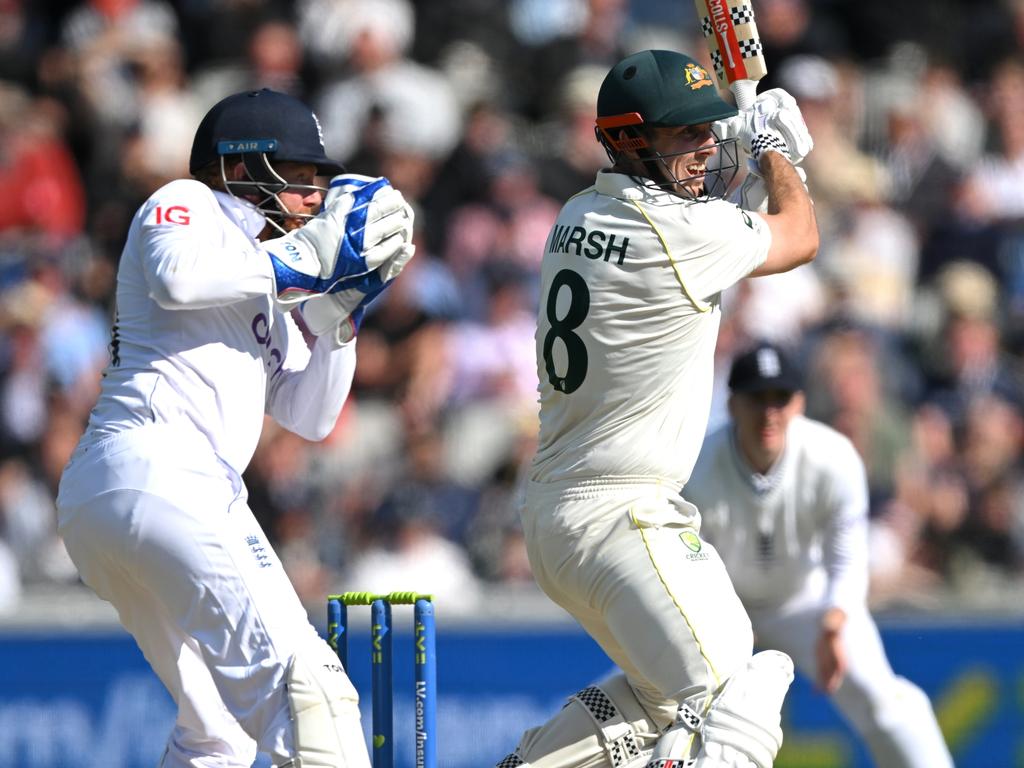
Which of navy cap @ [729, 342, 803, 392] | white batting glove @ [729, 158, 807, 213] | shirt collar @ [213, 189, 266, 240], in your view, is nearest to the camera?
shirt collar @ [213, 189, 266, 240]

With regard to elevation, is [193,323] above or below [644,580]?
above

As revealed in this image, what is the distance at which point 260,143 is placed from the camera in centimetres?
486

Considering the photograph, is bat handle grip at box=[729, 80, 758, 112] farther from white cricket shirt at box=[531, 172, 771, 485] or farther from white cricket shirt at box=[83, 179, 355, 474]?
white cricket shirt at box=[83, 179, 355, 474]

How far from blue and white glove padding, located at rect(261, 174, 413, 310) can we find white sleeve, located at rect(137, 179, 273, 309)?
0.24 feet

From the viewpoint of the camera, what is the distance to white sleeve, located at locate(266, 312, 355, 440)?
16.8ft

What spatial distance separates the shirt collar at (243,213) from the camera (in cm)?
482

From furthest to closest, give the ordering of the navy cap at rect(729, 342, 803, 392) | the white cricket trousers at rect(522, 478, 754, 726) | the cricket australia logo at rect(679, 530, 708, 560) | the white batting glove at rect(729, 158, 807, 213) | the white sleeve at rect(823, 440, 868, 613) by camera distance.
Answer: the white sleeve at rect(823, 440, 868, 613)
the navy cap at rect(729, 342, 803, 392)
the white batting glove at rect(729, 158, 807, 213)
the cricket australia logo at rect(679, 530, 708, 560)
the white cricket trousers at rect(522, 478, 754, 726)

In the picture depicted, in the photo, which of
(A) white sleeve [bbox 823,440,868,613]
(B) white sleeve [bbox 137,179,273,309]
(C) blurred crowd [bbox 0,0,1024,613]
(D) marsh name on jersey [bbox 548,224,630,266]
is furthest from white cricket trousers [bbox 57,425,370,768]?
(C) blurred crowd [bbox 0,0,1024,613]

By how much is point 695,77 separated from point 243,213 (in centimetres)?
132

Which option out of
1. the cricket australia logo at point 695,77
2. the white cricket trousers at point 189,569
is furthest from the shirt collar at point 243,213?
the cricket australia logo at point 695,77

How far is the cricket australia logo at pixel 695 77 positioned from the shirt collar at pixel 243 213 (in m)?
1.25

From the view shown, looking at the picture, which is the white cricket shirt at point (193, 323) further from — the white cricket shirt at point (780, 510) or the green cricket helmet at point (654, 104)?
the white cricket shirt at point (780, 510)

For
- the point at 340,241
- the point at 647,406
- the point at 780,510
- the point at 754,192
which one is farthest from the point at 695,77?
the point at 780,510

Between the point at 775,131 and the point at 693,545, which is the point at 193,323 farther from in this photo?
the point at 775,131
